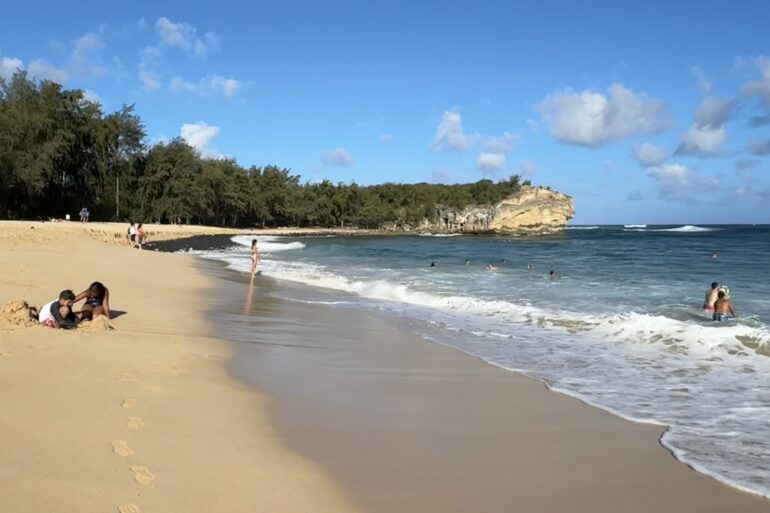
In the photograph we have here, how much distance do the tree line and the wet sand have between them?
174ft

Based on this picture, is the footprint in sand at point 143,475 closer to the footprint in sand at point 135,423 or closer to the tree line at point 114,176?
the footprint in sand at point 135,423

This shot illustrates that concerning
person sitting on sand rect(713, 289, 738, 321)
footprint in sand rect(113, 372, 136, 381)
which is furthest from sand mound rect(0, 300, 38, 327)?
person sitting on sand rect(713, 289, 738, 321)

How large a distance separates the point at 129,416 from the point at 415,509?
2.56 metres

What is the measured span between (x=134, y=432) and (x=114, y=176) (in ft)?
237

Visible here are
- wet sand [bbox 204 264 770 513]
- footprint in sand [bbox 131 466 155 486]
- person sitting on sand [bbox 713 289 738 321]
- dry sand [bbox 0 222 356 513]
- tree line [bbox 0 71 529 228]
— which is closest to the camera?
dry sand [bbox 0 222 356 513]

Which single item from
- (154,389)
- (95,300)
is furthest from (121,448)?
(95,300)

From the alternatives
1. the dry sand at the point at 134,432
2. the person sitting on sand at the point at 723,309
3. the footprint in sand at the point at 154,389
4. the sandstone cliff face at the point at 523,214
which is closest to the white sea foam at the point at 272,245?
the person sitting on sand at the point at 723,309

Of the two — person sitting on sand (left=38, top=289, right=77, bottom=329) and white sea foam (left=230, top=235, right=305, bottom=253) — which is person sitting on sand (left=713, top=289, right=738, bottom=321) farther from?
white sea foam (left=230, top=235, right=305, bottom=253)

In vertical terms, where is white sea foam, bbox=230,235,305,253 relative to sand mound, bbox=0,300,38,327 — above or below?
below

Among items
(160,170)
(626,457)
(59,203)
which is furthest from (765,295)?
(160,170)

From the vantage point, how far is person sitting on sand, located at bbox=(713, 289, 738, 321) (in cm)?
1271

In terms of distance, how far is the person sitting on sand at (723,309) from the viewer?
12.7 metres

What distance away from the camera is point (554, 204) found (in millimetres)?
128625

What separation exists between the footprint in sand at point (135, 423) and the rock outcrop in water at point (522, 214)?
122942 mm
